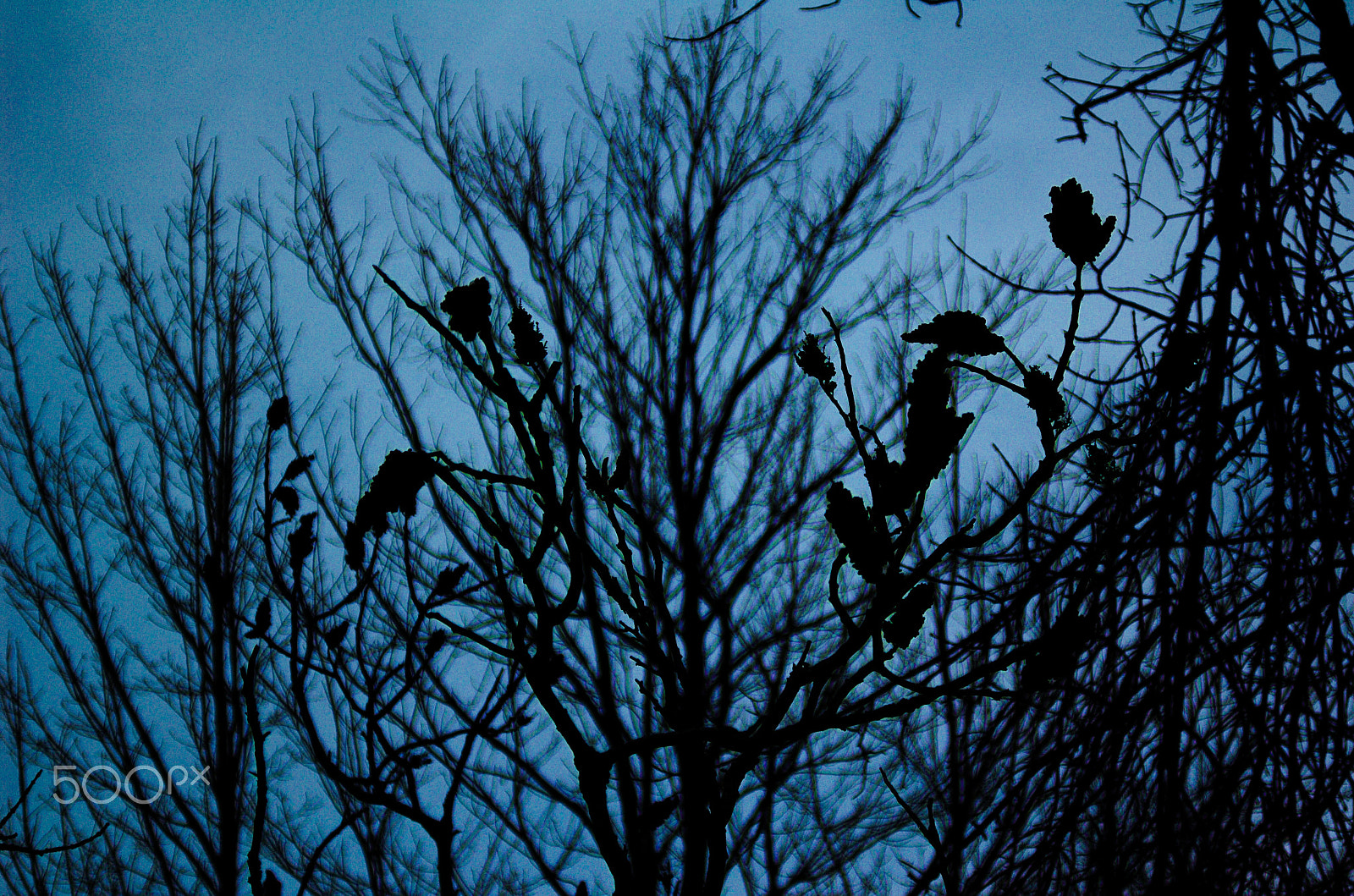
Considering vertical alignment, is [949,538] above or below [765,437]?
below

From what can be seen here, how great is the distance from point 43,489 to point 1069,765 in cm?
550

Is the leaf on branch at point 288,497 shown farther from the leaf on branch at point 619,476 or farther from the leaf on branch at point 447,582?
the leaf on branch at point 619,476

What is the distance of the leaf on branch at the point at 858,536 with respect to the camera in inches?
54.3

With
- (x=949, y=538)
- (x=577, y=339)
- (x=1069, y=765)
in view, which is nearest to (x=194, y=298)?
(x=577, y=339)

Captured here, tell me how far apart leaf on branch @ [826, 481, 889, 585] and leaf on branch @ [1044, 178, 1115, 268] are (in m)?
0.53

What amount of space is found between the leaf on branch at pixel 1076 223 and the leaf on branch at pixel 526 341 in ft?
2.84

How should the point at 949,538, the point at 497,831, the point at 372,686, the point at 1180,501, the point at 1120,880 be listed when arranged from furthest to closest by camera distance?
the point at 497,831
the point at 372,686
the point at 949,538
the point at 1180,501
the point at 1120,880

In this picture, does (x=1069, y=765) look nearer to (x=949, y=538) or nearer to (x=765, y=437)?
(x=949, y=538)

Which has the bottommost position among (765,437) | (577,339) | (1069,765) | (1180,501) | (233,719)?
(1069,765)

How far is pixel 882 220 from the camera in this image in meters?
5.28

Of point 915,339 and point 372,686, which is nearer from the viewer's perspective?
point 915,339

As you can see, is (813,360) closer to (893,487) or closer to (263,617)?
(893,487)

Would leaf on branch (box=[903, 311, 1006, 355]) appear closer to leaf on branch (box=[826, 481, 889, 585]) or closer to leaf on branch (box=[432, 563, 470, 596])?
leaf on branch (box=[826, 481, 889, 585])

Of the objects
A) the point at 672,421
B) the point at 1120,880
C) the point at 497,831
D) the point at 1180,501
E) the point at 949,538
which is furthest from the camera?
the point at 672,421
